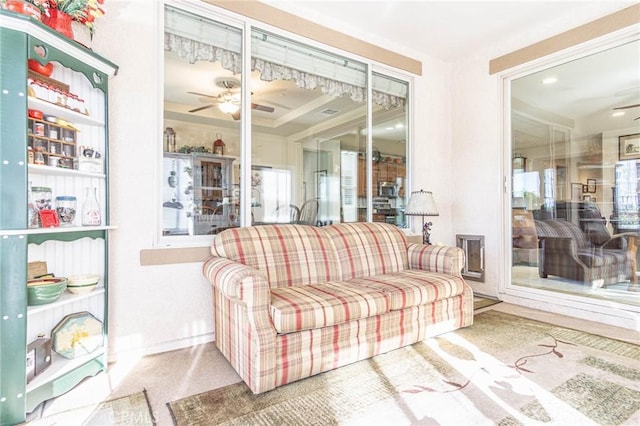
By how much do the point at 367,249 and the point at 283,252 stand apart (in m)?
0.80

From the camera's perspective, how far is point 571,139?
3.29 m

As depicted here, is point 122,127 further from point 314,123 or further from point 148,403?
point 314,123

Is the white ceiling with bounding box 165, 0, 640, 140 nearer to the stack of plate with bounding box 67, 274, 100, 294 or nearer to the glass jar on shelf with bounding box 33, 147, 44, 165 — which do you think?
the glass jar on shelf with bounding box 33, 147, 44, 165

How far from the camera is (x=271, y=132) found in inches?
128

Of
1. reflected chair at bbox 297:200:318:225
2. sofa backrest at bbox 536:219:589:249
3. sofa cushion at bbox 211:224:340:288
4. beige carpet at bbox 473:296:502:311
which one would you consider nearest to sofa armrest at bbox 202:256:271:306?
sofa cushion at bbox 211:224:340:288

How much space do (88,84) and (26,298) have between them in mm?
1367

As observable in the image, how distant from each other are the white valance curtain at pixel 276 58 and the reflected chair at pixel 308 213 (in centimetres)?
115

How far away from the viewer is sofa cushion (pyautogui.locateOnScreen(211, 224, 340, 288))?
2.38 m

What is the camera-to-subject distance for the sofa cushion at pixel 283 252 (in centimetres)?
238

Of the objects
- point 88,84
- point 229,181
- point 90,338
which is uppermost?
point 88,84

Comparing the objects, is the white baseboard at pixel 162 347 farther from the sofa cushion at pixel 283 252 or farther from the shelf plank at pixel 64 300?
the sofa cushion at pixel 283 252

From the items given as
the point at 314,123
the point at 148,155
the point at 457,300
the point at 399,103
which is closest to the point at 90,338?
the point at 148,155

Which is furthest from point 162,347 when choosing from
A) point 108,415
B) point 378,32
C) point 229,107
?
point 378,32

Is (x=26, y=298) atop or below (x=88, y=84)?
below
